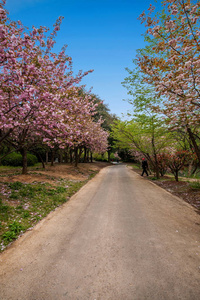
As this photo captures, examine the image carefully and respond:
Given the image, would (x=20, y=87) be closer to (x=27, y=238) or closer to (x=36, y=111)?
(x=36, y=111)

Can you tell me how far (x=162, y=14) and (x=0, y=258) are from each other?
9.61 metres

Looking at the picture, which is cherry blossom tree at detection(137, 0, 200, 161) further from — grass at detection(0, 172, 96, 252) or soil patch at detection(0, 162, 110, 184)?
soil patch at detection(0, 162, 110, 184)

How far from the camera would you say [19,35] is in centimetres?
625

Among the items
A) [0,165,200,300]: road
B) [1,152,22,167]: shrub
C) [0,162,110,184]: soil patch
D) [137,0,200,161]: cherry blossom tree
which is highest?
[137,0,200,161]: cherry blossom tree

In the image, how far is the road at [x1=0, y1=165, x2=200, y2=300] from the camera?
2658mm

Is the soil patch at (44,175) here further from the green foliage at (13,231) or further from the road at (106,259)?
the green foliage at (13,231)

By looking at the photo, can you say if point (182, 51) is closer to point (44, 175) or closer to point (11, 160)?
point (44, 175)

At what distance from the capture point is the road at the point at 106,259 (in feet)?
8.72

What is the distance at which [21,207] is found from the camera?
6016 millimetres

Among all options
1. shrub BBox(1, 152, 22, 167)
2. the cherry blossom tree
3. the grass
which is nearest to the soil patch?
the grass

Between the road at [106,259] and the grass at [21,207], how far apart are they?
1.08 feet

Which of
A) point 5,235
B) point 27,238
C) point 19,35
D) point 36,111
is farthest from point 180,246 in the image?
point 19,35

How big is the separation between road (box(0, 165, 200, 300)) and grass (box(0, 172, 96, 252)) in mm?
328

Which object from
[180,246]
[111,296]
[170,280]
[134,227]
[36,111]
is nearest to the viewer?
[111,296]
